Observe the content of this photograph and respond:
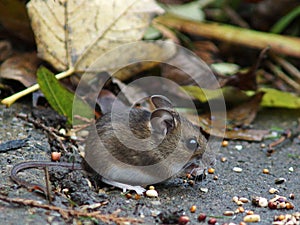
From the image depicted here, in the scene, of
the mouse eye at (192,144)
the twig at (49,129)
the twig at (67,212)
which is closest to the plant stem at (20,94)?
the twig at (49,129)

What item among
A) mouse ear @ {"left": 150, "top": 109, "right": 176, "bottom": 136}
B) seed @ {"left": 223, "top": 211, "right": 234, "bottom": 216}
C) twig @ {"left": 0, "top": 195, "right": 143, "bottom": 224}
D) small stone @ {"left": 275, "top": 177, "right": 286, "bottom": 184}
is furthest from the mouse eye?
twig @ {"left": 0, "top": 195, "right": 143, "bottom": 224}

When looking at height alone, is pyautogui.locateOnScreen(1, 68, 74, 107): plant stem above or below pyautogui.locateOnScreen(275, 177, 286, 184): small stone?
above

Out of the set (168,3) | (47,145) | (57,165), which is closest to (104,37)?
(47,145)

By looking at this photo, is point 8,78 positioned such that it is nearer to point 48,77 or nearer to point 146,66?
point 48,77

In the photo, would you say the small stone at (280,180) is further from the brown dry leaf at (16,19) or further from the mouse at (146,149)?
the brown dry leaf at (16,19)

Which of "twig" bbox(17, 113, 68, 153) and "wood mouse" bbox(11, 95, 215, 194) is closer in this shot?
"wood mouse" bbox(11, 95, 215, 194)

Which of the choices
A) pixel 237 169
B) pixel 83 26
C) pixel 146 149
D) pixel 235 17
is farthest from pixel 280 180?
pixel 235 17

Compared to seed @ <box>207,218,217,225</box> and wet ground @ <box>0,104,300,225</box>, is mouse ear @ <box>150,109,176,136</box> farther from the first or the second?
seed @ <box>207,218,217,225</box>

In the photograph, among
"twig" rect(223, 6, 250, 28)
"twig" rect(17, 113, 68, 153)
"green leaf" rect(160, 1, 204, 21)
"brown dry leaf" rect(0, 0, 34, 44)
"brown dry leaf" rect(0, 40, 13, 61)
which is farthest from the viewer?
"twig" rect(223, 6, 250, 28)

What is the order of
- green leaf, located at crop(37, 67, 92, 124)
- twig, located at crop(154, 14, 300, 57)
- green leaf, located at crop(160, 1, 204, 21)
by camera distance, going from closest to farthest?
1. green leaf, located at crop(37, 67, 92, 124)
2. twig, located at crop(154, 14, 300, 57)
3. green leaf, located at crop(160, 1, 204, 21)
